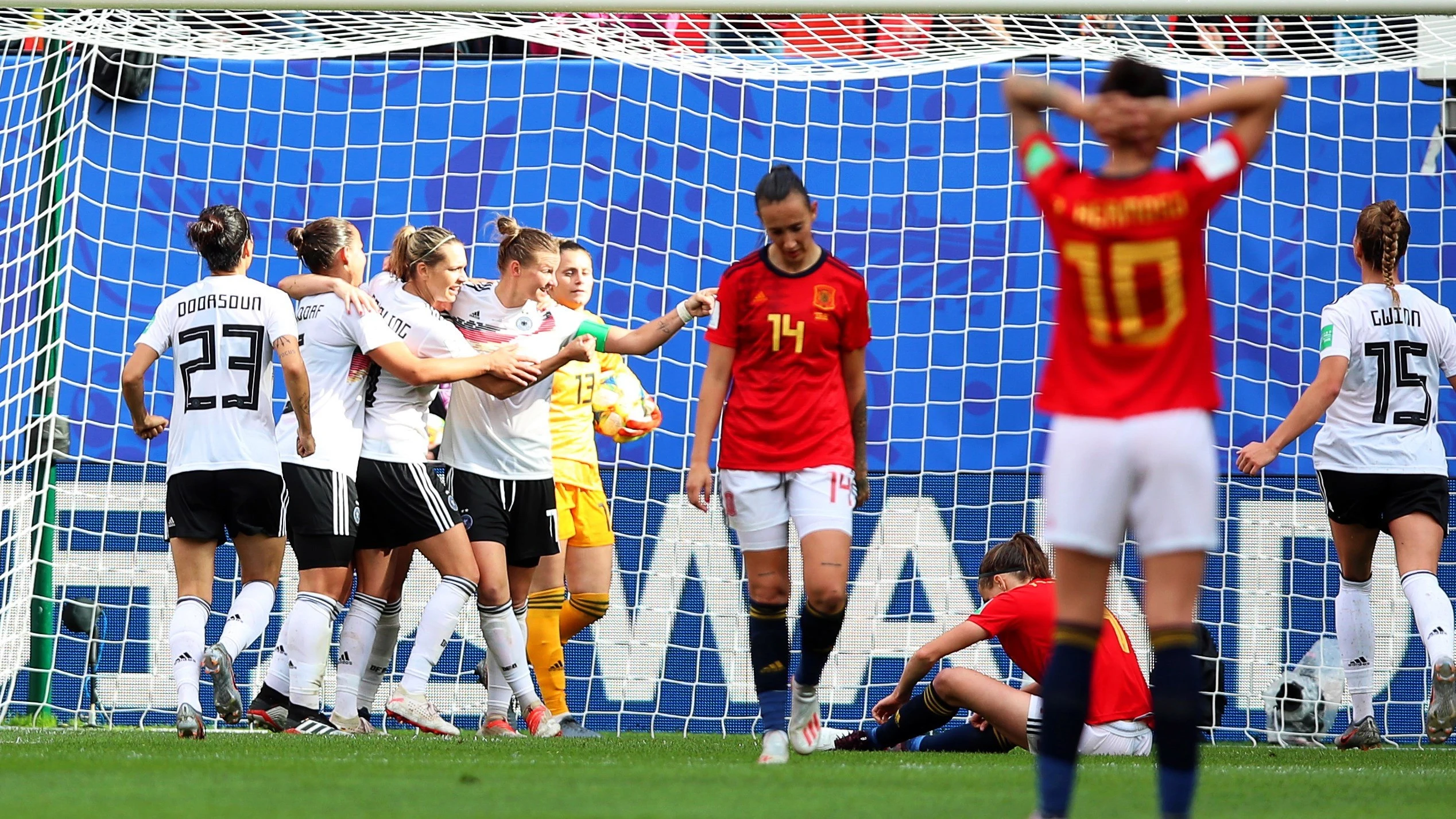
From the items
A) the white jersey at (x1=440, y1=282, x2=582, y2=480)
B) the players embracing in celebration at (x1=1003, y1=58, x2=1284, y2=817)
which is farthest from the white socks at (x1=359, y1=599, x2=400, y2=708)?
the players embracing in celebration at (x1=1003, y1=58, x2=1284, y2=817)

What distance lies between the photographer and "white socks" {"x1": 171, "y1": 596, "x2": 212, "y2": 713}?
5.54 m

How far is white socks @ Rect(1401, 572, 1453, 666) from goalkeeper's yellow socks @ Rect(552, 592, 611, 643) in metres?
3.22

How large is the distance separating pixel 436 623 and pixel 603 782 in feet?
7.42

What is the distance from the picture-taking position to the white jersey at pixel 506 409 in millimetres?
6355

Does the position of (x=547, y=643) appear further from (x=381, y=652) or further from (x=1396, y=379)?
(x=1396, y=379)

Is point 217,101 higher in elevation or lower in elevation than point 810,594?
higher

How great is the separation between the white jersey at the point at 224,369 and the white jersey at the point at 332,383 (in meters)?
0.33

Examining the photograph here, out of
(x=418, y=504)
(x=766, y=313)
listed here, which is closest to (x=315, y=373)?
(x=418, y=504)

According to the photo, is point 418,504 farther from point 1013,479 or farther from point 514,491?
point 1013,479

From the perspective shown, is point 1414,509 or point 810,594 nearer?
point 810,594

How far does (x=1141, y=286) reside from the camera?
298 cm

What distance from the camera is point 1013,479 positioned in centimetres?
800

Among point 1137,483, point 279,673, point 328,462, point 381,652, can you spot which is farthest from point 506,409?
point 1137,483

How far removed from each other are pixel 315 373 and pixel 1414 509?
4.24 m
